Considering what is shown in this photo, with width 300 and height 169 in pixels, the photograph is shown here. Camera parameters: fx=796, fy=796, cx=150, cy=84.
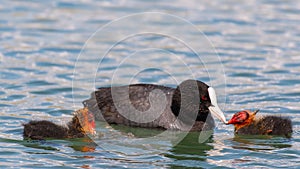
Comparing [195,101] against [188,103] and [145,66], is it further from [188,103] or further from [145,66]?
[145,66]

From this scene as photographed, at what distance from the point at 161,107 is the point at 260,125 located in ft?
5.23

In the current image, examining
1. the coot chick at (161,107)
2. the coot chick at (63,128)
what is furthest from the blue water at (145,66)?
the coot chick at (161,107)

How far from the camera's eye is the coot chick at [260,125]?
11203 mm

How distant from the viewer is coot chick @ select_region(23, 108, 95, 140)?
10.7m

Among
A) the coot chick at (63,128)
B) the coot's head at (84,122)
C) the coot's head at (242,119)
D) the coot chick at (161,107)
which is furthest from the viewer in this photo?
the coot chick at (161,107)

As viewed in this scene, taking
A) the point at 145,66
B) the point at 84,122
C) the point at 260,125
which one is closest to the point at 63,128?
the point at 84,122

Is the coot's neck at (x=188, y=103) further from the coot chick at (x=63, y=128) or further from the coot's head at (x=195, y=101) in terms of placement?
the coot chick at (x=63, y=128)

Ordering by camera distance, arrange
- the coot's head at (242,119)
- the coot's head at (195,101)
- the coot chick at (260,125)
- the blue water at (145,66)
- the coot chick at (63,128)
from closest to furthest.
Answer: the blue water at (145,66) → the coot chick at (63,128) → the coot chick at (260,125) → the coot's head at (242,119) → the coot's head at (195,101)

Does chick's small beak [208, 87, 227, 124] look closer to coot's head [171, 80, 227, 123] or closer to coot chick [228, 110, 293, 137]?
coot's head [171, 80, 227, 123]

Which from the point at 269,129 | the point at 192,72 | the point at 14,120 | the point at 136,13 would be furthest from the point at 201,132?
the point at 136,13

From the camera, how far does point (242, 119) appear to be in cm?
1134

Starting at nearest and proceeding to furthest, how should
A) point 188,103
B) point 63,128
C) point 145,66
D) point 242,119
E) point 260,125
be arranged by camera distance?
1. point 63,128
2. point 260,125
3. point 242,119
4. point 188,103
5. point 145,66

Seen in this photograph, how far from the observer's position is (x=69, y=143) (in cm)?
1080

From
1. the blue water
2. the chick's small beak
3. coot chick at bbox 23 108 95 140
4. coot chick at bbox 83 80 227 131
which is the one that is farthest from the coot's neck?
coot chick at bbox 23 108 95 140
